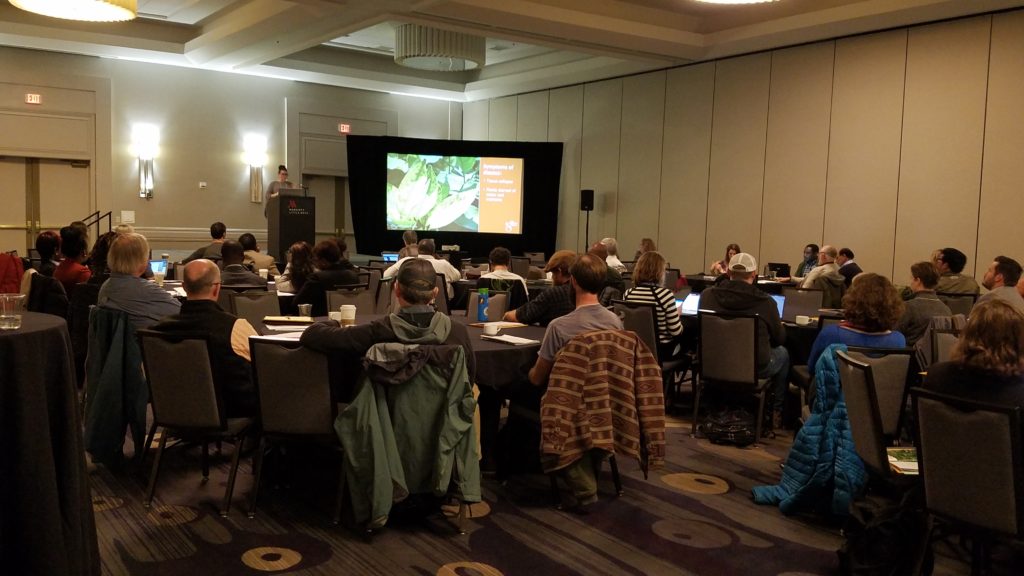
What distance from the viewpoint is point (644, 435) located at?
4.15 meters

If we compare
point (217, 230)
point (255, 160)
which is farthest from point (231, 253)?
point (255, 160)

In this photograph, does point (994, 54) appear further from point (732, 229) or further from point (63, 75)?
point (63, 75)

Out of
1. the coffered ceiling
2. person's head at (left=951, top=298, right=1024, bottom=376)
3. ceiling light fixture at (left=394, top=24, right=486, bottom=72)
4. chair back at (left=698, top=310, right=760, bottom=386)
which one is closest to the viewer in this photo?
person's head at (left=951, top=298, right=1024, bottom=376)

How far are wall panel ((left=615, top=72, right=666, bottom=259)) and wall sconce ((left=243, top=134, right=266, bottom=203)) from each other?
677 cm

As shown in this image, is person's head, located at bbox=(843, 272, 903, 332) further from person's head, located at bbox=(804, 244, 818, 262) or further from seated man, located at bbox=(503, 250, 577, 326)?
person's head, located at bbox=(804, 244, 818, 262)

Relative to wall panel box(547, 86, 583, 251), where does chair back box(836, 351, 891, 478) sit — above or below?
below

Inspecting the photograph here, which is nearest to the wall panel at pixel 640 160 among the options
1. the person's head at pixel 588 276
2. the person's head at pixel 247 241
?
the person's head at pixel 247 241

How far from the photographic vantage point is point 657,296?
613cm

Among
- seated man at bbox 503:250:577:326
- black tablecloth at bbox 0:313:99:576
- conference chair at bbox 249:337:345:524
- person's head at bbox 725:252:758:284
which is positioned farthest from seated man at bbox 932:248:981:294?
black tablecloth at bbox 0:313:99:576

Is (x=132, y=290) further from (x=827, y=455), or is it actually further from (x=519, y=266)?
(x=519, y=266)

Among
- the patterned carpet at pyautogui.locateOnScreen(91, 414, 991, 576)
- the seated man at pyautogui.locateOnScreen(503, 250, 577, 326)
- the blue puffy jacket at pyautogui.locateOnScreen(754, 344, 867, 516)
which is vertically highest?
the seated man at pyautogui.locateOnScreen(503, 250, 577, 326)

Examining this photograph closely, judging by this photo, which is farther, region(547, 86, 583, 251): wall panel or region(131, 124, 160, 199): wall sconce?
region(547, 86, 583, 251): wall panel

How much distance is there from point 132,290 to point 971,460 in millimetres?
4227

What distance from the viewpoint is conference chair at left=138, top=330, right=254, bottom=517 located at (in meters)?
3.92
